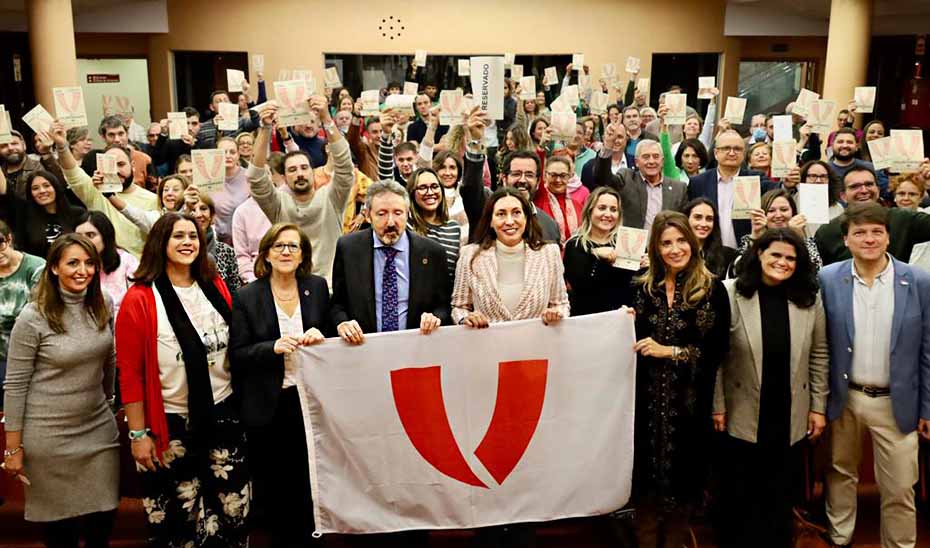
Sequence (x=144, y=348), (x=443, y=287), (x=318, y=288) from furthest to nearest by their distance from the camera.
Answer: (x=443, y=287) < (x=318, y=288) < (x=144, y=348)

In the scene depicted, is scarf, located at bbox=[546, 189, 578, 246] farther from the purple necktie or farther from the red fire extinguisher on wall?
the red fire extinguisher on wall

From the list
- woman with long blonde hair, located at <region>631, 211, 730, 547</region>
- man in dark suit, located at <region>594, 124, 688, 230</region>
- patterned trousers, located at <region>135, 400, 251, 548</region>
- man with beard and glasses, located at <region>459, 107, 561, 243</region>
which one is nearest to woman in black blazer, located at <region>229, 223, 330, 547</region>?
patterned trousers, located at <region>135, 400, 251, 548</region>

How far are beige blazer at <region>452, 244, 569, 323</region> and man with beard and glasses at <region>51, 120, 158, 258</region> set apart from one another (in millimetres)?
2278

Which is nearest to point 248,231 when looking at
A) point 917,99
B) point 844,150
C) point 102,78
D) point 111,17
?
point 844,150

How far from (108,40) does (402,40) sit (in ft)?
14.4

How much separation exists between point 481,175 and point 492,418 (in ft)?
4.69

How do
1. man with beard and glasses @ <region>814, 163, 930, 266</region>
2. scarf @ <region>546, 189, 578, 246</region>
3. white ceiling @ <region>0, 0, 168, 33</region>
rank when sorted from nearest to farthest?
1. man with beard and glasses @ <region>814, 163, 930, 266</region>
2. scarf @ <region>546, 189, 578, 246</region>
3. white ceiling @ <region>0, 0, 168, 33</region>

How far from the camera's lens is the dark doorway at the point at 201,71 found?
12.7 metres

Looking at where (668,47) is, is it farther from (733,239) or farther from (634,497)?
(634,497)

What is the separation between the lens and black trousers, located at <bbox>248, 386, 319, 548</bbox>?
3.23 metres

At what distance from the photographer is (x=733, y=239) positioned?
4793mm

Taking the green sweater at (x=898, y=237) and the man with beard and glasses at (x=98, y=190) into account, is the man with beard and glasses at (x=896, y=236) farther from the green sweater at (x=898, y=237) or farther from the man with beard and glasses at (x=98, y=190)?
the man with beard and glasses at (x=98, y=190)

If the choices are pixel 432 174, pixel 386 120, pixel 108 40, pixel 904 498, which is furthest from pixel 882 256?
pixel 108 40

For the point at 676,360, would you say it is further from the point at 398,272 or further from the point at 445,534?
the point at 445,534
